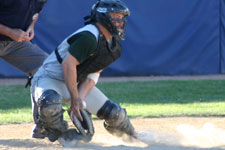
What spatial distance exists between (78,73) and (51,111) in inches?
20.1

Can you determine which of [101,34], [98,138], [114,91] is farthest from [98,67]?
[114,91]

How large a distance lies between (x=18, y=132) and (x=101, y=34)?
1.97 meters

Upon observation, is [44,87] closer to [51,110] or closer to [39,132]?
[51,110]

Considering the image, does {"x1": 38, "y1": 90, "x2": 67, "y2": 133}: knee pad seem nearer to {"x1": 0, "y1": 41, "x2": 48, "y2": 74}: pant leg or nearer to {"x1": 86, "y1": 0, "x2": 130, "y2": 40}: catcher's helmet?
{"x1": 86, "y1": 0, "x2": 130, "y2": 40}: catcher's helmet

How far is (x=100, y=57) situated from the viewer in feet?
15.4

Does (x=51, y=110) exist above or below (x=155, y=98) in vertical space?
above

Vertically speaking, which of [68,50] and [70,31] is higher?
[68,50]

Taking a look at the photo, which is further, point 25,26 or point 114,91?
point 114,91

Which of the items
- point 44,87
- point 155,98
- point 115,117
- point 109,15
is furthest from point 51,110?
point 155,98

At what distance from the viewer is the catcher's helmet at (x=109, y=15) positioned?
4.63 m

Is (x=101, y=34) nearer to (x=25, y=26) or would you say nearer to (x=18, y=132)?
(x=25, y=26)

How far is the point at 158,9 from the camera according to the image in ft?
37.7

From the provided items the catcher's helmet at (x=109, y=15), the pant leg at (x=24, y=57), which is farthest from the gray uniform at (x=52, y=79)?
the pant leg at (x=24, y=57)

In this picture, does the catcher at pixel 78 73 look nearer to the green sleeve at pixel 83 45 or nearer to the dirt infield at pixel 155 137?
the green sleeve at pixel 83 45
